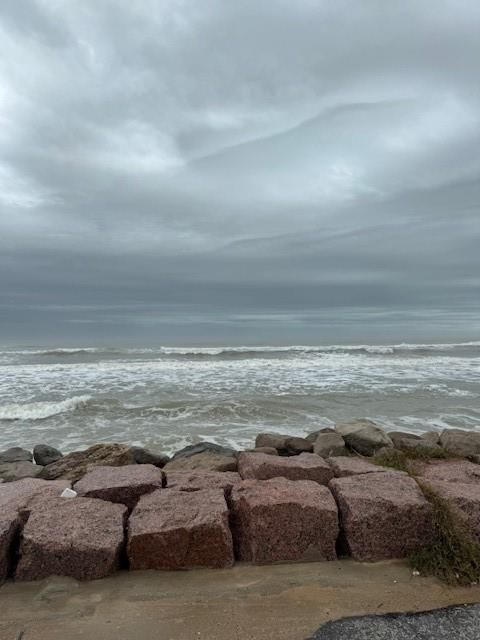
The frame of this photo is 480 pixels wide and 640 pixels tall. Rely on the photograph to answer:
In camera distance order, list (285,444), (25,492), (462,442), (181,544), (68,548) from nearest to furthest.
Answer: (68,548), (181,544), (25,492), (462,442), (285,444)

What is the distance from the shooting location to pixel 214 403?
473 inches

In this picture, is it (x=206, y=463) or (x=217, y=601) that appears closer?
(x=217, y=601)

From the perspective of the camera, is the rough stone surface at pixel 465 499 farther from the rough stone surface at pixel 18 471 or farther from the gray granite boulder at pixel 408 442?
the rough stone surface at pixel 18 471

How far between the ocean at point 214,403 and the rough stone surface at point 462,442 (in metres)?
2.33

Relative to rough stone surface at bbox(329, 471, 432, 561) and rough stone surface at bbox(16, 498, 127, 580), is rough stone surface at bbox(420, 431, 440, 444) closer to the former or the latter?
rough stone surface at bbox(329, 471, 432, 561)

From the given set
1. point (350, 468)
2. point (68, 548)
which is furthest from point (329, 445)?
point (68, 548)

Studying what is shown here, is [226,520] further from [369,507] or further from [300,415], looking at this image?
[300,415]

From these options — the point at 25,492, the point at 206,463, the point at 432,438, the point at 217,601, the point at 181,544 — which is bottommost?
the point at 432,438

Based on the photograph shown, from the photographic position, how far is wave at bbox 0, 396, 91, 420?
1101 cm

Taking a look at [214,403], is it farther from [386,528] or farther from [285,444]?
[386,528]

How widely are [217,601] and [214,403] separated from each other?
9461 millimetres

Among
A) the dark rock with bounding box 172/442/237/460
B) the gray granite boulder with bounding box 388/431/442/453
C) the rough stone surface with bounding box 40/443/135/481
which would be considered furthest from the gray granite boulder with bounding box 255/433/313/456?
the rough stone surface with bounding box 40/443/135/481

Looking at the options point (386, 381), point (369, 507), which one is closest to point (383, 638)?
point (369, 507)

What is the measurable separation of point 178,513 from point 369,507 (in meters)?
1.34
